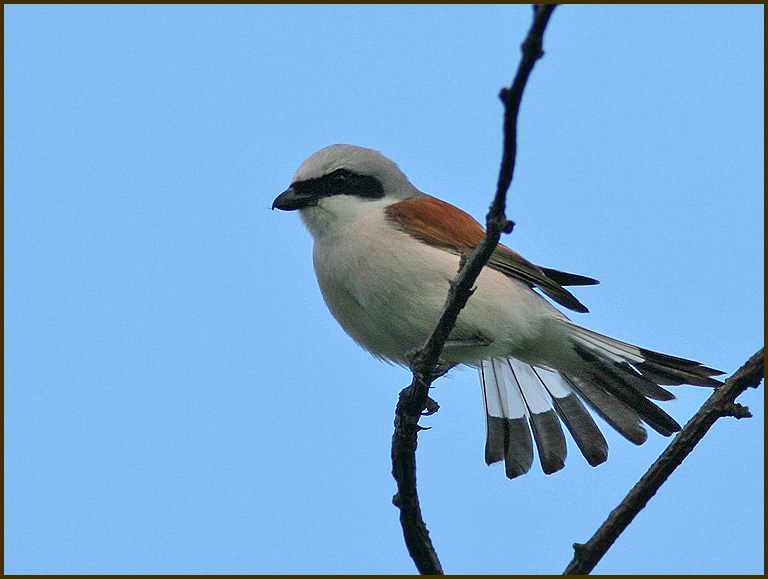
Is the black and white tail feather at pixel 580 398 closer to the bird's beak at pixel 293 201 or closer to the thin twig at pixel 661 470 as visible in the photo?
the thin twig at pixel 661 470

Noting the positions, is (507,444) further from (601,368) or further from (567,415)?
(601,368)

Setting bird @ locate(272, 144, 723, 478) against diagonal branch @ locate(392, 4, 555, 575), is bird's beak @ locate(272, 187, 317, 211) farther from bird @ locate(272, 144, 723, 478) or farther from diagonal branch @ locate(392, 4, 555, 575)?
diagonal branch @ locate(392, 4, 555, 575)

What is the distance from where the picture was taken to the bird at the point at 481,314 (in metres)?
4.65

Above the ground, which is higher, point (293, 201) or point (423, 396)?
point (293, 201)

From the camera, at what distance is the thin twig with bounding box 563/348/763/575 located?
10.1 feet

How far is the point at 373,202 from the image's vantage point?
5.35m

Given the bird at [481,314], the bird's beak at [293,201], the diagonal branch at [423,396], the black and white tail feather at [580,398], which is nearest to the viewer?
the diagonal branch at [423,396]

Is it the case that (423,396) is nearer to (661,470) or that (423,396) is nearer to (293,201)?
(661,470)

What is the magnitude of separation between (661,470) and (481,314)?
1675mm

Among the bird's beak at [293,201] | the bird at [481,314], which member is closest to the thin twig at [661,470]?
the bird at [481,314]

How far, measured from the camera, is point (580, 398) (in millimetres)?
5328

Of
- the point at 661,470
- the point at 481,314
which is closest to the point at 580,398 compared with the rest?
the point at 481,314

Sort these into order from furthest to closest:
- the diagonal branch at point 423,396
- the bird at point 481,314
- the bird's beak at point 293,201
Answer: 1. the bird's beak at point 293,201
2. the bird at point 481,314
3. the diagonal branch at point 423,396

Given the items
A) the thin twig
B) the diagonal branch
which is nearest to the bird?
the diagonal branch
